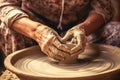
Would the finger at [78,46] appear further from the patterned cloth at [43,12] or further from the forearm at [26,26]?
the patterned cloth at [43,12]

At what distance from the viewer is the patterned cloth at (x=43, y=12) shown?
6.05 feet

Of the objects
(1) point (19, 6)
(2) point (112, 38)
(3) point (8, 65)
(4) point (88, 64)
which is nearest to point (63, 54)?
(4) point (88, 64)

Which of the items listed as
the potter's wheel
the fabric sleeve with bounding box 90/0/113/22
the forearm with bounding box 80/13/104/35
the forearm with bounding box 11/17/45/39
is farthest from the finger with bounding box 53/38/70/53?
the fabric sleeve with bounding box 90/0/113/22

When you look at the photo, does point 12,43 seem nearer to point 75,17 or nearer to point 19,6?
point 19,6

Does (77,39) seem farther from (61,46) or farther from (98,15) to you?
(98,15)

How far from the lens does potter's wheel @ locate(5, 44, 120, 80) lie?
4.26 feet

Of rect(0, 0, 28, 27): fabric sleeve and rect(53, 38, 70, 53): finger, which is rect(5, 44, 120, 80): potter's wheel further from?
rect(0, 0, 28, 27): fabric sleeve

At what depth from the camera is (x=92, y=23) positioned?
1823 millimetres

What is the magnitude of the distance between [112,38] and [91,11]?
0.26 meters

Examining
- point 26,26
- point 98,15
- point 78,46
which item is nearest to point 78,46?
point 78,46

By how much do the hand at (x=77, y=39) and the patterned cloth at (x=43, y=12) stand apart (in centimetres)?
33

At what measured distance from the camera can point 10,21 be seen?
177cm

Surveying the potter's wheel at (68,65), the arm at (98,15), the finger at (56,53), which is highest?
the arm at (98,15)

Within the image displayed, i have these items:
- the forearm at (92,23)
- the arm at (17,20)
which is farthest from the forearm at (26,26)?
the forearm at (92,23)
